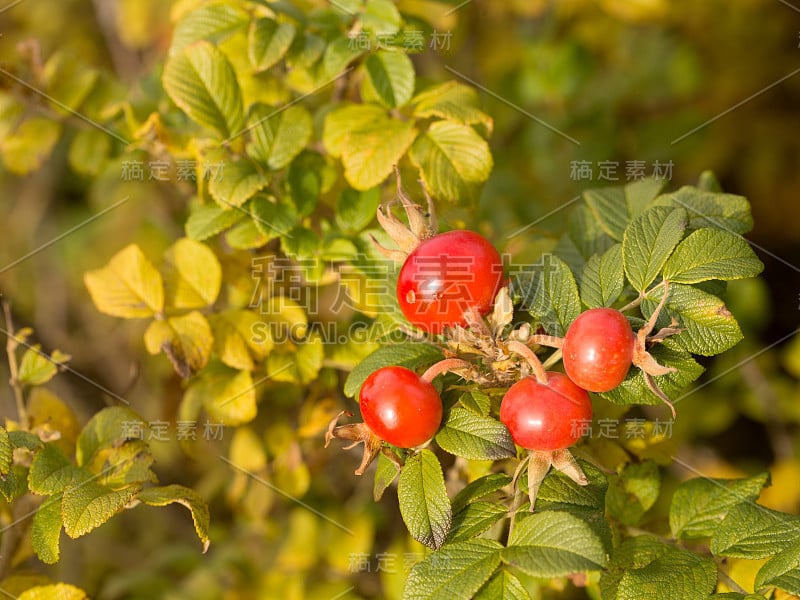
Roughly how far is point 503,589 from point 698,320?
489 mm

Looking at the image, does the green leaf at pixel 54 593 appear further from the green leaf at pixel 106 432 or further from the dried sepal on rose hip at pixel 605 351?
the dried sepal on rose hip at pixel 605 351

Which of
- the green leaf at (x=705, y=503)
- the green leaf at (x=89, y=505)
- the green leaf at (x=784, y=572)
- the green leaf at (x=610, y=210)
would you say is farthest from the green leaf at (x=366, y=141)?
the green leaf at (x=784, y=572)

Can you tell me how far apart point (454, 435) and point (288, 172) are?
75 cm

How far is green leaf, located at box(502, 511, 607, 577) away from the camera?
3.16ft

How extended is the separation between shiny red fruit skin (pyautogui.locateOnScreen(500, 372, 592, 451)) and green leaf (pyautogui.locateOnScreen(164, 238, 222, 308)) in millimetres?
794

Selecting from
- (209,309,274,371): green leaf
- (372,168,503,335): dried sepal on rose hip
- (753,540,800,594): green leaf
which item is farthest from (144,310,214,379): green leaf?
(753,540,800,594): green leaf

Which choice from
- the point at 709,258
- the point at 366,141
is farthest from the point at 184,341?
the point at 709,258

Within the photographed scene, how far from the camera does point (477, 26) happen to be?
10.4 feet

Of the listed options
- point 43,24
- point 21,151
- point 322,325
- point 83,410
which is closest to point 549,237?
point 322,325

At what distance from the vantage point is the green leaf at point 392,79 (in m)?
1.57

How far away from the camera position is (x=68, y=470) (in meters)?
1.32

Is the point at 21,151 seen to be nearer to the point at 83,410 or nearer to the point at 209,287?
the point at 209,287

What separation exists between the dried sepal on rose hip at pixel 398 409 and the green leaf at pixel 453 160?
1.65 ft

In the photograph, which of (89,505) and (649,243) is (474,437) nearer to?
(649,243)
